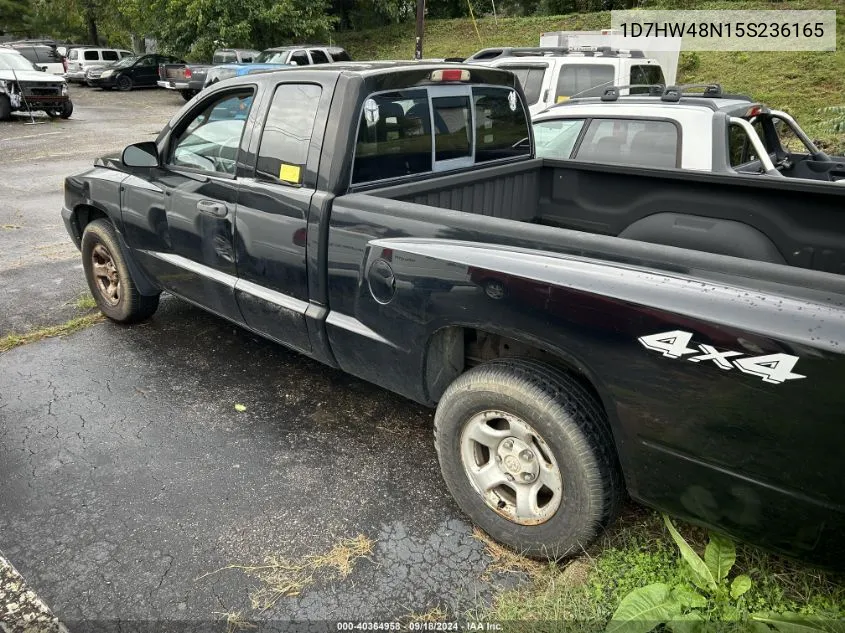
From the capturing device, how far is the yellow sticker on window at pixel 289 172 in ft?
10.2

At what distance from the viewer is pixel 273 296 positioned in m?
3.31

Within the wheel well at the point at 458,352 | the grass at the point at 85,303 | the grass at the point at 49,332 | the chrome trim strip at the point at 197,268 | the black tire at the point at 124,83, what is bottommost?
the grass at the point at 49,332

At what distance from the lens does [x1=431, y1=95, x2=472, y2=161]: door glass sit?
343 centimetres

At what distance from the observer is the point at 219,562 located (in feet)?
8.46

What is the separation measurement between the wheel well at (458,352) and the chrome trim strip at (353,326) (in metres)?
0.20

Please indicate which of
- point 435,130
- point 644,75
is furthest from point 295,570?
point 644,75

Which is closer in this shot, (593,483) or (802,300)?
(802,300)

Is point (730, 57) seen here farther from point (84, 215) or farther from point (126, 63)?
point (126, 63)

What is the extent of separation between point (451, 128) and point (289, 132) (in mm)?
885

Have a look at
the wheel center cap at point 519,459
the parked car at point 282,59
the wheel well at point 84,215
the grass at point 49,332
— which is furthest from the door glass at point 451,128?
the parked car at point 282,59

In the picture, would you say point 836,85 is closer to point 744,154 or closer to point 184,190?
point 744,154

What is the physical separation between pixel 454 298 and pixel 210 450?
1632 mm

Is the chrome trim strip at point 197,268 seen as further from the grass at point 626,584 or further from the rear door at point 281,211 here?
the grass at point 626,584

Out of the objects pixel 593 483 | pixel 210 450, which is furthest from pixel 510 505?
pixel 210 450
